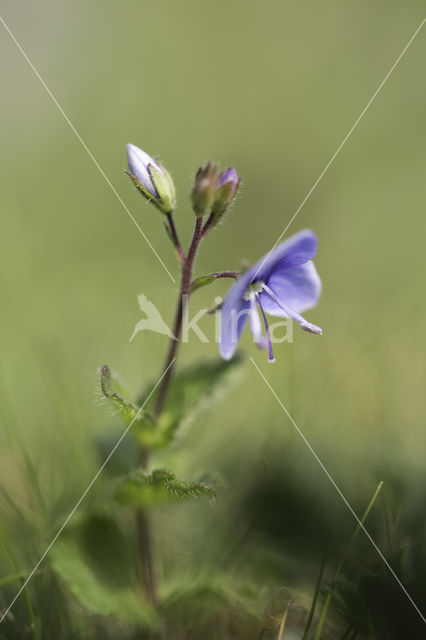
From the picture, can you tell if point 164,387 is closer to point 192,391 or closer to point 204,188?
point 192,391

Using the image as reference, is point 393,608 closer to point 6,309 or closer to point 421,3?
point 6,309

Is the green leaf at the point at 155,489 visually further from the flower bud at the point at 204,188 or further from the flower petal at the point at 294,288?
the flower bud at the point at 204,188

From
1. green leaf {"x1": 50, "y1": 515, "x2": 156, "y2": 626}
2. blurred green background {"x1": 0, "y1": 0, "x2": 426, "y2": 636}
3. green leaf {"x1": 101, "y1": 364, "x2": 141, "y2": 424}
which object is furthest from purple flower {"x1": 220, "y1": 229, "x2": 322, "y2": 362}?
green leaf {"x1": 50, "y1": 515, "x2": 156, "y2": 626}

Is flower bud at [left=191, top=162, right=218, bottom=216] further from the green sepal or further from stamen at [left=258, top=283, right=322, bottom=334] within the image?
stamen at [left=258, top=283, right=322, bottom=334]

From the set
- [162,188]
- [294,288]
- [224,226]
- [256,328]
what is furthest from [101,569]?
[224,226]

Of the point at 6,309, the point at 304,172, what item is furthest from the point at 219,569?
the point at 304,172

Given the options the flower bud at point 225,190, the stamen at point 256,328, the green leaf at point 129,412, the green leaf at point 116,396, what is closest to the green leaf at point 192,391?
the green leaf at point 129,412
